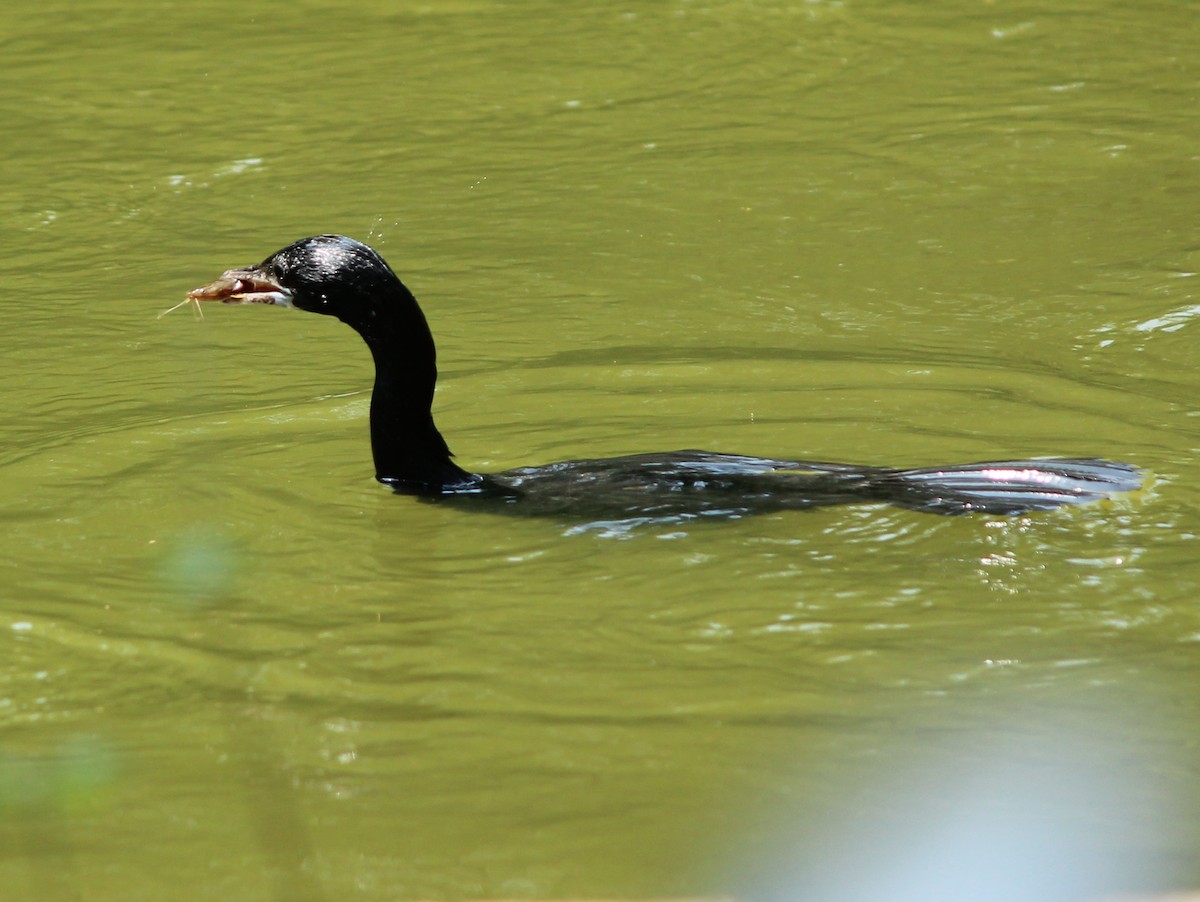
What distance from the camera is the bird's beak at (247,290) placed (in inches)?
235

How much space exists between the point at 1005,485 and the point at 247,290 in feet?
8.93

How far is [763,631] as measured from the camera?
4.97 m

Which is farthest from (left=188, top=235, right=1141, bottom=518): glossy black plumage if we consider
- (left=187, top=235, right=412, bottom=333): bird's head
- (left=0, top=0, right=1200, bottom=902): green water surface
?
(left=0, top=0, right=1200, bottom=902): green water surface

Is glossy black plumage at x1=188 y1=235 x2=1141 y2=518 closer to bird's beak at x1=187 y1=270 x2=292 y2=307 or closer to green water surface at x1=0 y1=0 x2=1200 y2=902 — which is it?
bird's beak at x1=187 y1=270 x2=292 y2=307

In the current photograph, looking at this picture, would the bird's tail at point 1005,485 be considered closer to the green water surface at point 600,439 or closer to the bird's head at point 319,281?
the green water surface at point 600,439

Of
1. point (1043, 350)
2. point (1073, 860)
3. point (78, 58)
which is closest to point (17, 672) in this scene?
point (1073, 860)

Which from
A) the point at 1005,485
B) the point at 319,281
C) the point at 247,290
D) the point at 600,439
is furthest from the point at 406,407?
the point at 1005,485

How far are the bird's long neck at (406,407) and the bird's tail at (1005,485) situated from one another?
158 centimetres

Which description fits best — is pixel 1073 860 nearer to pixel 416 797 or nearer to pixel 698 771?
pixel 698 771

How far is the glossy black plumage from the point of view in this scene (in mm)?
5832

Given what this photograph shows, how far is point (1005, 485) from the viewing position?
5.80 meters

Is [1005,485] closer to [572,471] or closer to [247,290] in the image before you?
[572,471]

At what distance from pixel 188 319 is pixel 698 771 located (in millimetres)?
5092

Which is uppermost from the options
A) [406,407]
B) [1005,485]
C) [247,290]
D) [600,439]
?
[247,290]
